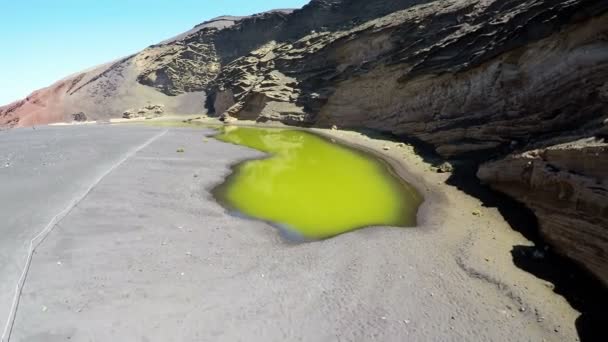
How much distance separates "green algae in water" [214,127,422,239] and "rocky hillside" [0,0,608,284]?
170 inches

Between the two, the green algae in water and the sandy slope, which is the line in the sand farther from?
the green algae in water

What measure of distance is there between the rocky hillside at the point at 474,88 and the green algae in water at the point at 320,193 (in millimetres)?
4310

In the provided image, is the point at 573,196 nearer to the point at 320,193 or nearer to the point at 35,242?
the point at 320,193

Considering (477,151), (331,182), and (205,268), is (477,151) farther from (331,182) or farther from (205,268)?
(205,268)

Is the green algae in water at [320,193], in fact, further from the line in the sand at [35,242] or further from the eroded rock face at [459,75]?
the eroded rock face at [459,75]

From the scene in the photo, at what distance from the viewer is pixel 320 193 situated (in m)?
18.6

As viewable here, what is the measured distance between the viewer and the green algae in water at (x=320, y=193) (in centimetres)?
1479

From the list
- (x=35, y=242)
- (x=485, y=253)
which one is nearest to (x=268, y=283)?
(x=485, y=253)

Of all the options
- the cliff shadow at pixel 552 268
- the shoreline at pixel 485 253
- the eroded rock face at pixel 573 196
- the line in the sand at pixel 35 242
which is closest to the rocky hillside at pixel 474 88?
the eroded rock face at pixel 573 196

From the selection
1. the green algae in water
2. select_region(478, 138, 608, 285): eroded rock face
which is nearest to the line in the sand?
the green algae in water

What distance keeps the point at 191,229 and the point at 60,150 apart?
1872 cm

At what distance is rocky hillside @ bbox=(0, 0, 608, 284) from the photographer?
38.7ft

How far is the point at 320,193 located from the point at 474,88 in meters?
12.4

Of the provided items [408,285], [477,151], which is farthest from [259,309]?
[477,151]
